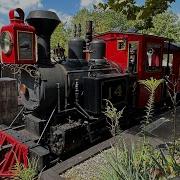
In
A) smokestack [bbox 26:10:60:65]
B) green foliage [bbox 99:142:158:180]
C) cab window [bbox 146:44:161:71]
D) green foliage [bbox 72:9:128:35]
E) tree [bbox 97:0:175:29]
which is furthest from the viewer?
green foliage [bbox 72:9:128:35]

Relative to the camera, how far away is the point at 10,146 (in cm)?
580

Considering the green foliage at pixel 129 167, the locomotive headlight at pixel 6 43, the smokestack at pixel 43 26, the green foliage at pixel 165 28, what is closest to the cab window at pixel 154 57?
the smokestack at pixel 43 26

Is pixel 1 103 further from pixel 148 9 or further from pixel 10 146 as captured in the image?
pixel 148 9

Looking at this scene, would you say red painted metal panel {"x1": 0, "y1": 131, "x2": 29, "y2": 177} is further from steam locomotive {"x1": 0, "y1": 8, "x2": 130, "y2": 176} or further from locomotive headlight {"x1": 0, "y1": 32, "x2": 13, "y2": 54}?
locomotive headlight {"x1": 0, "y1": 32, "x2": 13, "y2": 54}

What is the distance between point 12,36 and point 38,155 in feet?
7.82

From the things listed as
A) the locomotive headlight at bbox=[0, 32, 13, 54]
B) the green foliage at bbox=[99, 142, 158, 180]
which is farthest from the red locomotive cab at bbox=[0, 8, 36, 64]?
the green foliage at bbox=[99, 142, 158, 180]

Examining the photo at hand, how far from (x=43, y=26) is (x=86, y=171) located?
3.26 meters

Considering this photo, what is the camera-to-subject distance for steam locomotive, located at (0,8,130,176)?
18.5 ft

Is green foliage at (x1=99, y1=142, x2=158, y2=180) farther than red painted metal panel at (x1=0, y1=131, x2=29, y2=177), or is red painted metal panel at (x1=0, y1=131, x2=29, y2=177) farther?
red painted metal panel at (x1=0, y1=131, x2=29, y2=177)

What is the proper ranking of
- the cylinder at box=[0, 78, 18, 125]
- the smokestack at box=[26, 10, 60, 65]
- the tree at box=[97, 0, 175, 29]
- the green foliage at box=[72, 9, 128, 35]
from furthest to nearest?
the green foliage at box=[72, 9, 128, 35] → the cylinder at box=[0, 78, 18, 125] → the smokestack at box=[26, 10, 60, 65] → the tree at box=[97, 0, 175, 29]

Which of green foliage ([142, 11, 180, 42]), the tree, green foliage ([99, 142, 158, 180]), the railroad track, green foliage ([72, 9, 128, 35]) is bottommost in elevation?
the railroad track

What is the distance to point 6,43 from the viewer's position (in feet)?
18.7

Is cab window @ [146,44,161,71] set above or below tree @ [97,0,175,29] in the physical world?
below

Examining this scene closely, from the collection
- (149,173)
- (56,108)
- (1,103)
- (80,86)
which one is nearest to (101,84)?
(80,86)
